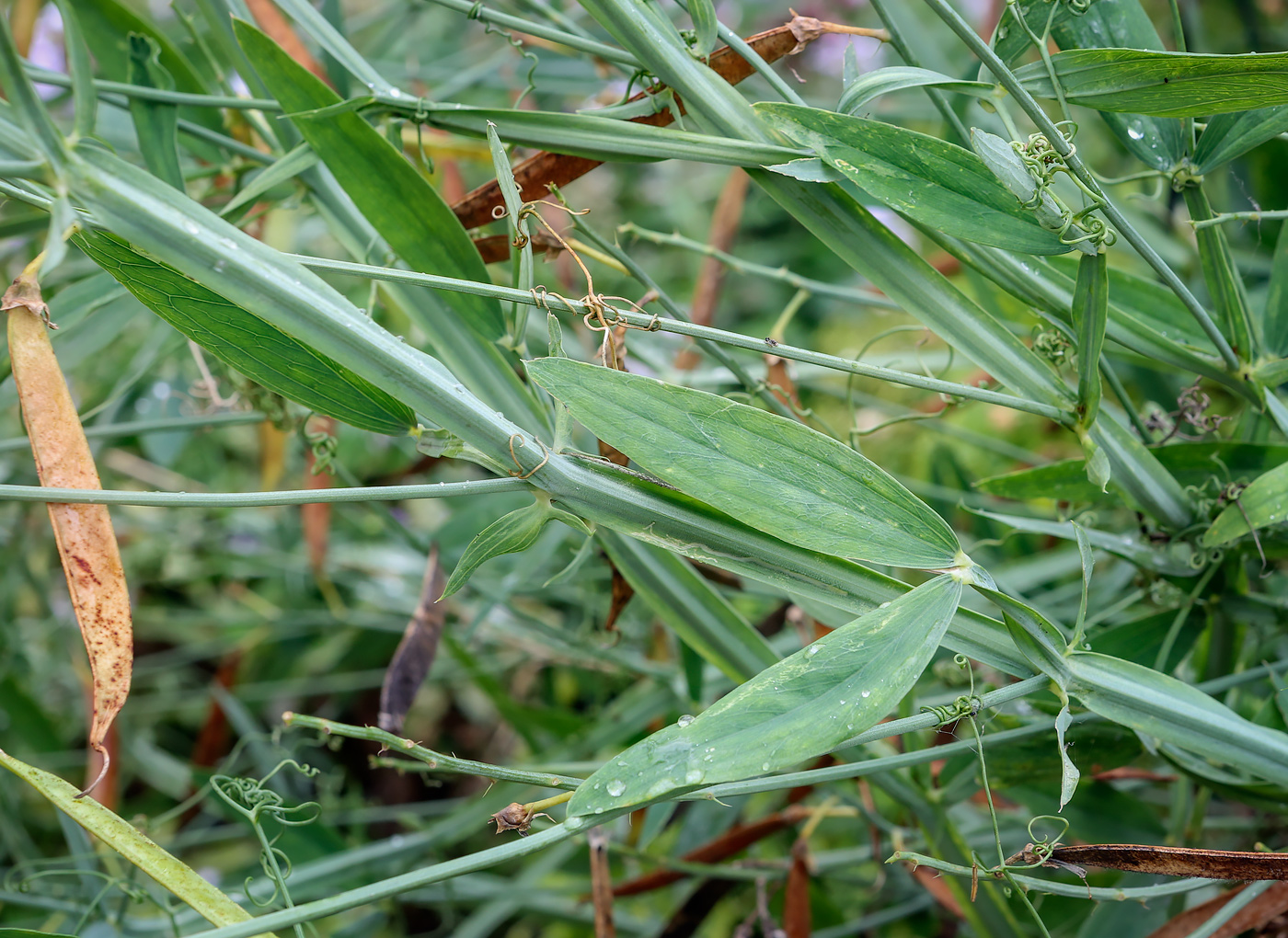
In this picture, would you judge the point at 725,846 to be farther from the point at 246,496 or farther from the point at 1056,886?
the point at 246,496

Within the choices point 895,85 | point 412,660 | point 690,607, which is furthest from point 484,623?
point 895,85

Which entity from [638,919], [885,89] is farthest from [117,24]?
[638,919]

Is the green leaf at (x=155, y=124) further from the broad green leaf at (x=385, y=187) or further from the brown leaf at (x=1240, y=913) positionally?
the brown leaf at (x=1240, y=913)

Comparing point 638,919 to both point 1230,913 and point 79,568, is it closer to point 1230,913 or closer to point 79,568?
point 1230,913

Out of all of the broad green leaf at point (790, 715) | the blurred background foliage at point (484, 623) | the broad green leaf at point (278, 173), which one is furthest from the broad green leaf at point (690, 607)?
the broad green leaf at point (278, 173)

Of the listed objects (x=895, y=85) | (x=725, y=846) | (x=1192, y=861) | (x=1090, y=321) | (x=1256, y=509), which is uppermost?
(x=895, y=85)

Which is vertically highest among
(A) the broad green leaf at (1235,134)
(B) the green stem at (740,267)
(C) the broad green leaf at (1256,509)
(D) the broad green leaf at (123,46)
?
(D) the broad green leaf at (123,46)
